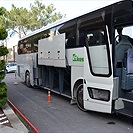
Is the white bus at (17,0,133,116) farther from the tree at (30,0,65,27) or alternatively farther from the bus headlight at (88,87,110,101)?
the tree at (30,0,65,27)

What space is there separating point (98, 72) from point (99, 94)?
0.63 metres

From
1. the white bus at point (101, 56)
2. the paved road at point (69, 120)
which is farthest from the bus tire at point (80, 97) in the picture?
the paved road at point (69, 120)

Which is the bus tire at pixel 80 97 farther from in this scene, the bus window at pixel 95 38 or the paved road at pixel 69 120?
the bus window at pixel 95 38

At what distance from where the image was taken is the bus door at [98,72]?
16.1ft

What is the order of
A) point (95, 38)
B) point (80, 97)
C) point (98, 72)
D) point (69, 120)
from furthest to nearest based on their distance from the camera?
point (80, 97) → point (69, 120) → point (95, 38) → point (98, 72)

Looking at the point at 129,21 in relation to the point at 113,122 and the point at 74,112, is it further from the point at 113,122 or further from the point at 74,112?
the point at 74,112

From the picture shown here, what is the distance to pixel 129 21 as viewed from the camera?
4.59 meters

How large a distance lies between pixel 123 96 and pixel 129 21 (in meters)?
2.03

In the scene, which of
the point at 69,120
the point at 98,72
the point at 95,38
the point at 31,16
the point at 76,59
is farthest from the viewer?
the point at 31,16

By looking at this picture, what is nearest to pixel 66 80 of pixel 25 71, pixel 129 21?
pixel 129 21

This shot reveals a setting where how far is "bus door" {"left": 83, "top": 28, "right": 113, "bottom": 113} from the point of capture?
193 inches

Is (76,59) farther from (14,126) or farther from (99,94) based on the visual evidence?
(14,126)

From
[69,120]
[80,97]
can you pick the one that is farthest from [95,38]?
[69,120]

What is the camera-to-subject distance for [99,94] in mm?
5266
